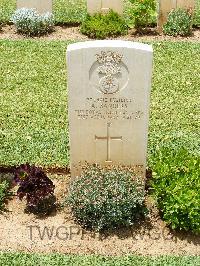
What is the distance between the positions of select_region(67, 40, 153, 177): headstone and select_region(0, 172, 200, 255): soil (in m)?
0.66

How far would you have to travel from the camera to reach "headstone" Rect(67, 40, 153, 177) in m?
5.93

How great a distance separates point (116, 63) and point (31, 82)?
4446 millimetres

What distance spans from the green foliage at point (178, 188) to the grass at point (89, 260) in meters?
0.38

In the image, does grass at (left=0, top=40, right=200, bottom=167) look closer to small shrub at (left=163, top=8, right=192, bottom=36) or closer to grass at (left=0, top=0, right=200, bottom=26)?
small shrub at (left=163, top=8, right=192, bottom=36)

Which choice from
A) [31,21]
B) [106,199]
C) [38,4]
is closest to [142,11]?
[38,4]

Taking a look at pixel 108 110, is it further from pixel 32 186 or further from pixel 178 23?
Answer: pixel 178 23

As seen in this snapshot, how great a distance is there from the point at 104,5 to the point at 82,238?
24.8 ft

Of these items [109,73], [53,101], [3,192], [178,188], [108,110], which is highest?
[109,73]

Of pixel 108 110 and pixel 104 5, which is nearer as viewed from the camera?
pixel 108 110

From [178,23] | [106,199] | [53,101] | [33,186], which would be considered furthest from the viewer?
[178,23]

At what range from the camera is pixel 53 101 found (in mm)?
9469

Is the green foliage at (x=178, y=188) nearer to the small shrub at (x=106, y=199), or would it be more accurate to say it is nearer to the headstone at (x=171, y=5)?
the small shrub at (x=106, y=199)

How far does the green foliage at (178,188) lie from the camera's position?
5941 millimetres

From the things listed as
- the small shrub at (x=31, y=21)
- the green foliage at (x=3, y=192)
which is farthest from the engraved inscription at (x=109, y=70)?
the small shrub at (x=31, y=21)
